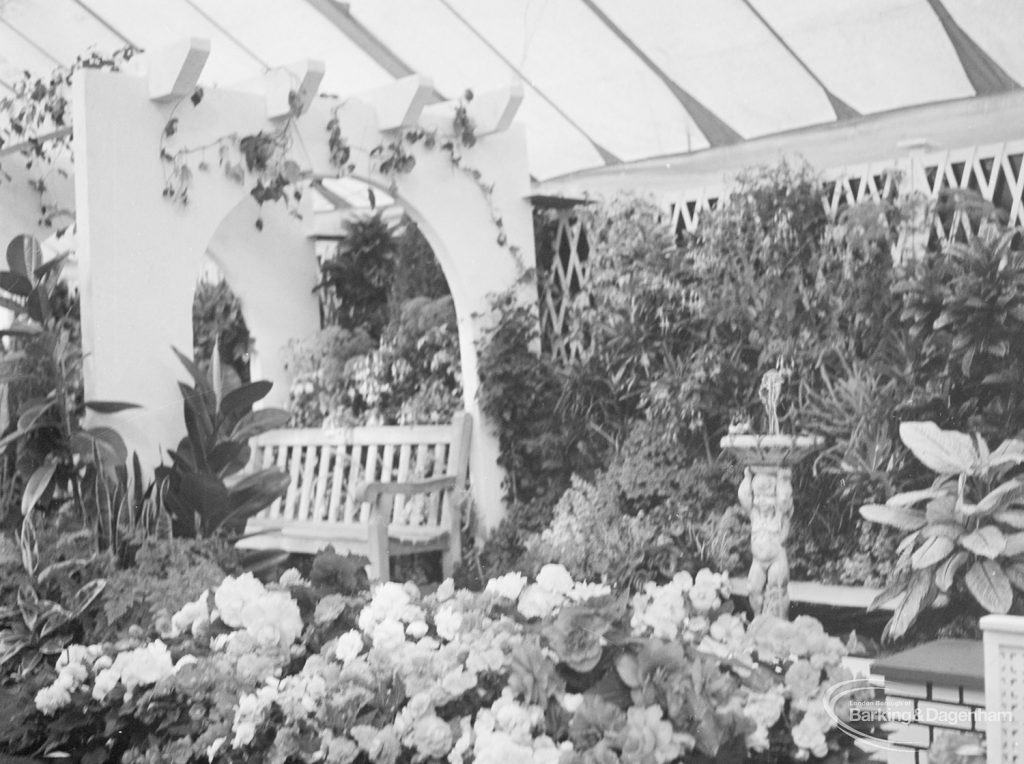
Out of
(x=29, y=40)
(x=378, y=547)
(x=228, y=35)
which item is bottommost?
(x=378, y=547)

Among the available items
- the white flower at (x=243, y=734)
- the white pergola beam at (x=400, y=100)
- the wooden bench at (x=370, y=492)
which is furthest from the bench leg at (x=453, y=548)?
the white flower at (x=243, y=734)

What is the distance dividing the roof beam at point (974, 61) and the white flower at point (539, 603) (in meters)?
3.67

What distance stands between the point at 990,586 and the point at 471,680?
2658 mm

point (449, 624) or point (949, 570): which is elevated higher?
point (449, 624)

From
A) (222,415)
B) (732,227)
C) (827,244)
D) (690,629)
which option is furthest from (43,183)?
(690,629)

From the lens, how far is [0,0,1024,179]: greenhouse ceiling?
549 centimetres

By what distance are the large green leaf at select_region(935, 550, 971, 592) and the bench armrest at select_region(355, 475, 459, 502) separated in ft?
8.33

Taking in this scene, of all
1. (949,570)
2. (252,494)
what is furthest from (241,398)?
(949,570)

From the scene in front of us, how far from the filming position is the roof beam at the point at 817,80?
570cm

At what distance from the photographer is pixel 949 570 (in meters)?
4.49

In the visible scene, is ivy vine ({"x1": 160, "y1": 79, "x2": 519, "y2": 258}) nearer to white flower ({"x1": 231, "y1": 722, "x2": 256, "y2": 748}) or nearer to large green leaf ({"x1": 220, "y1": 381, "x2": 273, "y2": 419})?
large green leaf ({"x1": 220, "y1": 381, "x2": 273, "y2": 419})

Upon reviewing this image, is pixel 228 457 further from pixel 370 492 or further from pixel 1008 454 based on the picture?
pixel 1008 454

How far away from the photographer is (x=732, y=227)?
20.1ft

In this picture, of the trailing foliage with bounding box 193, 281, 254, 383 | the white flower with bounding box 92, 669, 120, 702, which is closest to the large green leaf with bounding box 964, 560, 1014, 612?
the white flower with bounding box 92, 669, 120, 702
